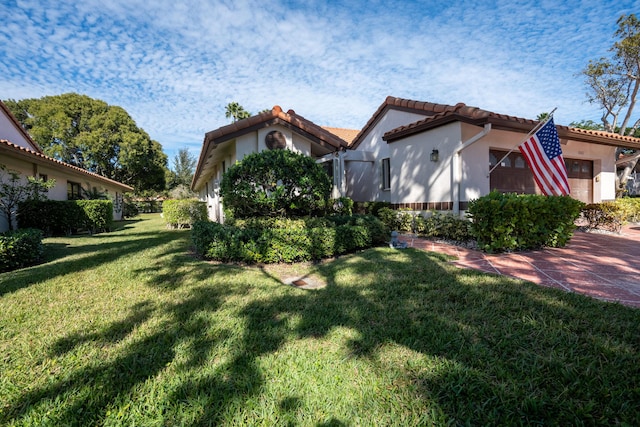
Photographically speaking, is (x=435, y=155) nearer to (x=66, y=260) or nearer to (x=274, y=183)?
(x=274, y=183)

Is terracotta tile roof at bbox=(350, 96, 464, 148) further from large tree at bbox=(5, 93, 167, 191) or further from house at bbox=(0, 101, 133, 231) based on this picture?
large tree at bbox=(5, 93, 167, 191)

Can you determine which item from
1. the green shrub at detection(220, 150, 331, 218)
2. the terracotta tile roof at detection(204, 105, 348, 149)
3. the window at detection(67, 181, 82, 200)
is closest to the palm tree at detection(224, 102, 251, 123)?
the window at detection(67, 181, 82, 200)

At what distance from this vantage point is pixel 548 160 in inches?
247

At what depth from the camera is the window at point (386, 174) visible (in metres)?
11.4

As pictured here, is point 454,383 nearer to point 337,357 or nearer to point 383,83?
point 337,357

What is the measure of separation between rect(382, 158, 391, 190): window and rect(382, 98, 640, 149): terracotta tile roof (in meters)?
1.07

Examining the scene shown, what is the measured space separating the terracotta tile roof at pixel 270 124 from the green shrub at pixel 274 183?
258 cm

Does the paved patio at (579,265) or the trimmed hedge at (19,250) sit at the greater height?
the trimmed hedge at (19,250)

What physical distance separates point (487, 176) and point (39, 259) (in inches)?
470

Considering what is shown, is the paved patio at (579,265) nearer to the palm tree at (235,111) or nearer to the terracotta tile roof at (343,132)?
the terracotta tile roof at (343,132)

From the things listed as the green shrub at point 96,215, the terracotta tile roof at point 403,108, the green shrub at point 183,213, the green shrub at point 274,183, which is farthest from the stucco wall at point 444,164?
the green shrub at point 96,215

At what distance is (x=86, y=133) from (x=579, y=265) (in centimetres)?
3505

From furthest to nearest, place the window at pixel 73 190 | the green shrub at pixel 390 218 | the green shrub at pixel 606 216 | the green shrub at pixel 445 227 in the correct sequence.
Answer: the window at pixel 73 190 < the green shrub at pixel 390 218 < the green shrub at pixel 606 216 < the green shrub at pixel 445 227

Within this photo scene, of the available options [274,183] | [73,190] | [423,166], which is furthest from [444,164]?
[73,190]
